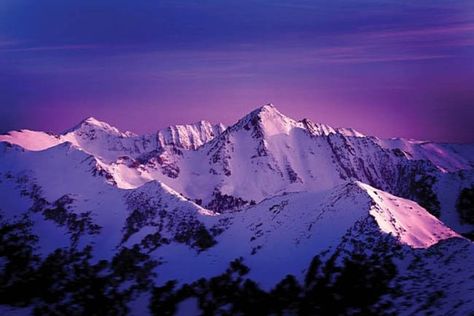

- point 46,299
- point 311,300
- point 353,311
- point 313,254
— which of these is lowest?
point 353,311

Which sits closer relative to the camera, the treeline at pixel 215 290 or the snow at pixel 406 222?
the treeline at pixel 215 290

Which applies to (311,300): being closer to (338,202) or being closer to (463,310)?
(338,202)

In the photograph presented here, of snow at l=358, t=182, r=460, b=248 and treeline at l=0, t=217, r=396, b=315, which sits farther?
snow at l=358, t=182, r=460, b=248

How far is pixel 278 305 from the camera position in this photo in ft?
474

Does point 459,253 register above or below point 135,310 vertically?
below

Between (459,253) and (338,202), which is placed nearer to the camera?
(459,253)

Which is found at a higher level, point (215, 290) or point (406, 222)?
point (215, 290)

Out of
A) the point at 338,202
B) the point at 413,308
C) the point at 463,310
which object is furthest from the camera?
the point at 338,202

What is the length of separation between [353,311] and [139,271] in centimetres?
9271

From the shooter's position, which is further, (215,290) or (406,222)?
(215,290)

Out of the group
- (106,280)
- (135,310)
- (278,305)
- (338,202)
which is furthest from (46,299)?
(338,202)

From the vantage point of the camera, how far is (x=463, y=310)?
285ft

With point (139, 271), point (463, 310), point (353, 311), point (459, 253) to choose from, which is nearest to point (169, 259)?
point (139, 271)

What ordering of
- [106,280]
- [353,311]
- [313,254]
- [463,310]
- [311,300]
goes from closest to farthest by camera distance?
[463,310]
[353,311]
[311,300]
[313,254]
[106,280]
